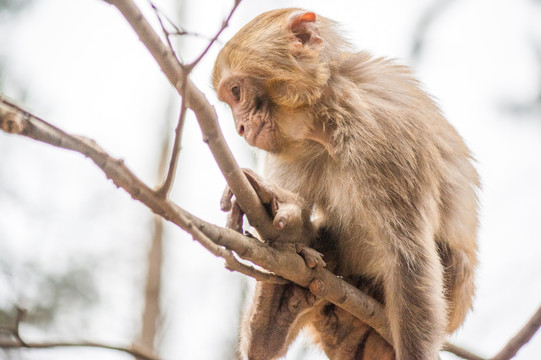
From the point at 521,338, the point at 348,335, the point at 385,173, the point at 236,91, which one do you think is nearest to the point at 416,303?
the point at 348,335

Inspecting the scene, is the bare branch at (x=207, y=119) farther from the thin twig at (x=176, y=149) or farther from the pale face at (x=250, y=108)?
the pale face at (x=250, y=108)

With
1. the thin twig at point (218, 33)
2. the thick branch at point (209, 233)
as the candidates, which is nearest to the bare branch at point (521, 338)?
the thick branch at point (209, 233)

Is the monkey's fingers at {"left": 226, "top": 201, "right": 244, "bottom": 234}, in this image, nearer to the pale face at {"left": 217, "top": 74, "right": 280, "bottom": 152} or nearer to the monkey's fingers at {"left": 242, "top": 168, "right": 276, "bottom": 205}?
the monkey's fingers at {"left": 242, "top": 168, "right": 276, "bottom": 205}

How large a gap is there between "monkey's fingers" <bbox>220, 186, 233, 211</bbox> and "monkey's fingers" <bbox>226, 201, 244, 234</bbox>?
42mm

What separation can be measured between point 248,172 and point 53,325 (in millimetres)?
3599

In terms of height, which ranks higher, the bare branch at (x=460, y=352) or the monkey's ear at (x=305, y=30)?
the monkey's ear at (x=305, y=30)

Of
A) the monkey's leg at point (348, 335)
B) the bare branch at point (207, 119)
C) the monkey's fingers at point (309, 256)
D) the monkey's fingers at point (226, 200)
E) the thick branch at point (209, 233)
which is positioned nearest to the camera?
the thick branch at point (209, 233)

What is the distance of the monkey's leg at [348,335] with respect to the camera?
4.64 metres

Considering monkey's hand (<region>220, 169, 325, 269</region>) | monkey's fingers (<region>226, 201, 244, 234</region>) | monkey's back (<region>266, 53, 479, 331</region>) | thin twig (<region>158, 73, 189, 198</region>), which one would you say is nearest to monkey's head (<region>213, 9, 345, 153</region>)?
monkey's back (<region>266, 53, 479, 331</region>)

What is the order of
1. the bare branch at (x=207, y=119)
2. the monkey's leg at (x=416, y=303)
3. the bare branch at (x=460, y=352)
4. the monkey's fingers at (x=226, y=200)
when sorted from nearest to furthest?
the bare branch at (x=207, y=119), the monkey's fingers at (x=226, y=200), the monkey's leg at (x=416, y=303), the bare branch at (x=460, y=352)

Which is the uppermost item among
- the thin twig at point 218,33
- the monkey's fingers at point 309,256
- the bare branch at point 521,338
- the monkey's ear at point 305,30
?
the thin twig at point 218,33

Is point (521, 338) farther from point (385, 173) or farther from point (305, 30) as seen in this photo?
point (305, 30)

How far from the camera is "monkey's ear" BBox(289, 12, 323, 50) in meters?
4.46

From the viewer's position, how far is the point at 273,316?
4.28 m
